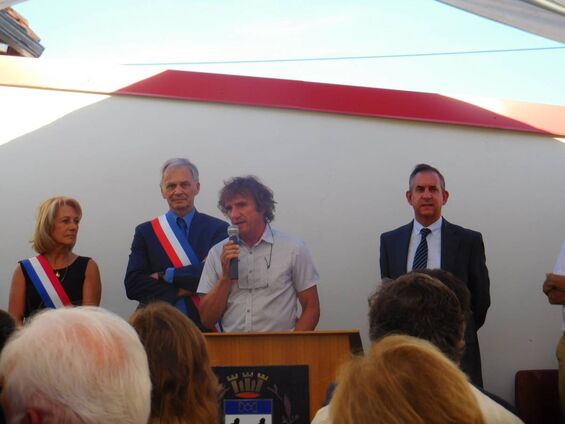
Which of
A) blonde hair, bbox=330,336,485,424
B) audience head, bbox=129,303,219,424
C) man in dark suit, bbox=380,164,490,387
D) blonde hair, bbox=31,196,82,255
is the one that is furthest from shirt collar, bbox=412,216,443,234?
blonde hair, bbox=330,336,485,424

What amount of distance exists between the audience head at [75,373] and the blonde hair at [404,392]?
0.47 metres

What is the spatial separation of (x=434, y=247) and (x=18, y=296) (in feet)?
9.21

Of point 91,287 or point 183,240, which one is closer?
point 91,287

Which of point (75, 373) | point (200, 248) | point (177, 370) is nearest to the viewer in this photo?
point (75, 373)

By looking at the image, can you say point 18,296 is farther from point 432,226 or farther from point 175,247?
point 432,226

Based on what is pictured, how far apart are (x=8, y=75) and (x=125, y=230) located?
1.52m

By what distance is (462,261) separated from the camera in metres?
5.84

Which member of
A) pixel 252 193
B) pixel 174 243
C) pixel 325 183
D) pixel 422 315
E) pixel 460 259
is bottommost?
pixel 422 315

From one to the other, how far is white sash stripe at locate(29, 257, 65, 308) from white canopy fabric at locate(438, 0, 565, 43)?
3.24 meters

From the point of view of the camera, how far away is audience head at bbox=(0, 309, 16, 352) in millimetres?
2557

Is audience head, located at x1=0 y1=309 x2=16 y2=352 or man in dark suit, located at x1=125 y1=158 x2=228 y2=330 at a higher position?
man in dark suit, located at x1=125 y1=158 x2=228 y2=330

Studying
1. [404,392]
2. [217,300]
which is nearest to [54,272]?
[217,300]

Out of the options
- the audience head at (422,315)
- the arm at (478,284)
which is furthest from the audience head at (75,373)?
the arm at (478,284)

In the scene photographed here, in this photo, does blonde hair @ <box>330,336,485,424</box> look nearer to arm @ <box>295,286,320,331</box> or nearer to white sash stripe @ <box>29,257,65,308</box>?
arm @ <box>295,286,320,331</box>
